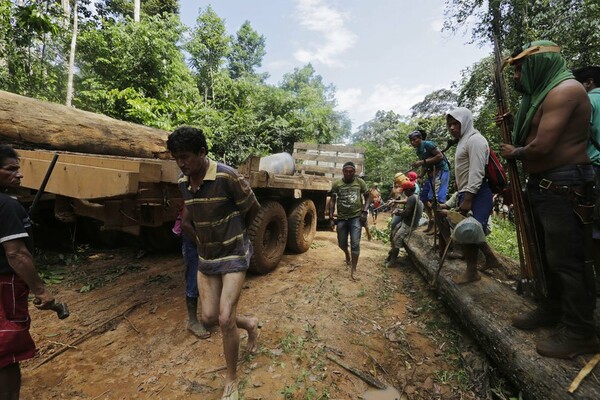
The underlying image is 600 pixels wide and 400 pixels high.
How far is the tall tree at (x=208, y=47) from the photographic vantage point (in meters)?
18.1

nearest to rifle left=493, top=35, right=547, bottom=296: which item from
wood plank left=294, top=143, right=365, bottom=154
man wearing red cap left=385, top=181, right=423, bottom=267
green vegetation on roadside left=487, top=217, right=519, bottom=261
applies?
man wearing red cap left=385, top=181, right=423, bottom=267

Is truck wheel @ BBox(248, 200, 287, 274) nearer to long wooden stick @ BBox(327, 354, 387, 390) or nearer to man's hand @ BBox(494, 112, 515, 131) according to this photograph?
long wooden stick @ BBox(327, 354, 387, 390)

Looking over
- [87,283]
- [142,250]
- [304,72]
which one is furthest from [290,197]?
[304,72]

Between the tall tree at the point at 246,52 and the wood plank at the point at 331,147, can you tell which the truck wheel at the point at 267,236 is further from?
the tall tree at the point at 246,52

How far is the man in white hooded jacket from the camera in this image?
291 centimetres

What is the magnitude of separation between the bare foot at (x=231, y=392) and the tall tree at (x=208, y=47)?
58.5ft

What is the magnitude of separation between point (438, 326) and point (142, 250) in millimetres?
4809

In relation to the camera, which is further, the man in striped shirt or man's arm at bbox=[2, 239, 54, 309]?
the man in striped shirt

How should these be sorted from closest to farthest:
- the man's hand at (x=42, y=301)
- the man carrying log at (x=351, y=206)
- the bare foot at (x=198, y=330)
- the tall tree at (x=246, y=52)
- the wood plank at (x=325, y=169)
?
the man's hand at (x=42, y=301) → the bare foot at (x=198, y=330) → the man carrying log at (x=351, y=206) → the wood plank at (x=325, y=169) → the tall tree at (x=246, y=52)

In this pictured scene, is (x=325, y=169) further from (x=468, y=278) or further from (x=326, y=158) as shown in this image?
(x=468, y=278)

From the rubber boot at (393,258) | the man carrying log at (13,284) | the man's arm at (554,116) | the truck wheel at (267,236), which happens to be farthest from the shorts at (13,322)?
the rubber boot at (393,258)

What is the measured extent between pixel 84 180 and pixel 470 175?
3.39 metres

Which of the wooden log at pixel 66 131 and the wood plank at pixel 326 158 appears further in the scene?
the wood plank at pixel 326 158

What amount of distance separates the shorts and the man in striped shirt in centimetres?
102
